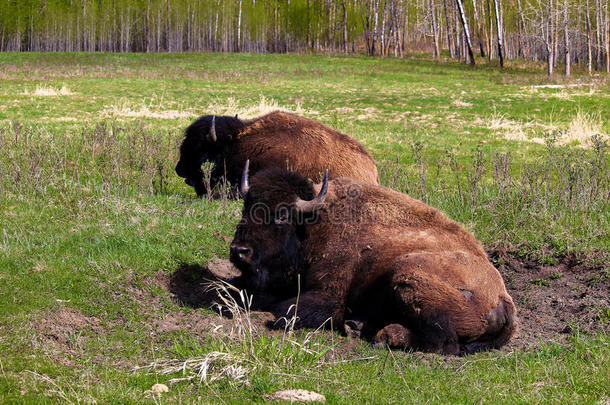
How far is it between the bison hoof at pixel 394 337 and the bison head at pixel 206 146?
621 cm

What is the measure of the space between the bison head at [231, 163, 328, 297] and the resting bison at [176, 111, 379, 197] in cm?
268

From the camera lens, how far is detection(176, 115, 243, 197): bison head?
1145 centimetres

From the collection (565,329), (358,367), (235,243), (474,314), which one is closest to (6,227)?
(235,243)

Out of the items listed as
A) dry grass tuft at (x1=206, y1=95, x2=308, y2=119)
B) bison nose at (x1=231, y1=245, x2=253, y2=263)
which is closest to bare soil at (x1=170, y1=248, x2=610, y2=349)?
bison nose at (x1=231, y1=245, x2=253, y2=263)

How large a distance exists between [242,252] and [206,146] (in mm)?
5600

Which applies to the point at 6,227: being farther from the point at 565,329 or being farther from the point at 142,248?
the point at 565,329

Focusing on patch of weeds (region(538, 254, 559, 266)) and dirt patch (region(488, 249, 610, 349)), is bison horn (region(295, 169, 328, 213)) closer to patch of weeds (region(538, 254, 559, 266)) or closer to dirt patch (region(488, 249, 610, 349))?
dirt patch (region(488, 249, 610, 349))

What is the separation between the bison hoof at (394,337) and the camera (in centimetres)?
595

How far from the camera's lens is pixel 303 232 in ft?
22.8

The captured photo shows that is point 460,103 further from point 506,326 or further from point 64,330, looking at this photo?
point 64,330

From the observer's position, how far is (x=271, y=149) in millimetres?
10516

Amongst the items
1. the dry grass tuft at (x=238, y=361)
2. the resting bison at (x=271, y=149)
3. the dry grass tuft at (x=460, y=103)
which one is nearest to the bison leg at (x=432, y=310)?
the dry grass tuft at (x=238, y=361)

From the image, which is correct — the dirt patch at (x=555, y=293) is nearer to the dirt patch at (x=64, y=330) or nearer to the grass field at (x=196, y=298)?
the grass field at (x=196, y=298)

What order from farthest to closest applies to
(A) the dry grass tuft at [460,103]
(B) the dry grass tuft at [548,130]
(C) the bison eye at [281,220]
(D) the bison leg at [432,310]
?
(A) the dry grass tuft at [460,103]
(B) the dry grass tuft at [548,130]
(C) the bison eye at [281,220]
(D) the bison leg at [432,310]
